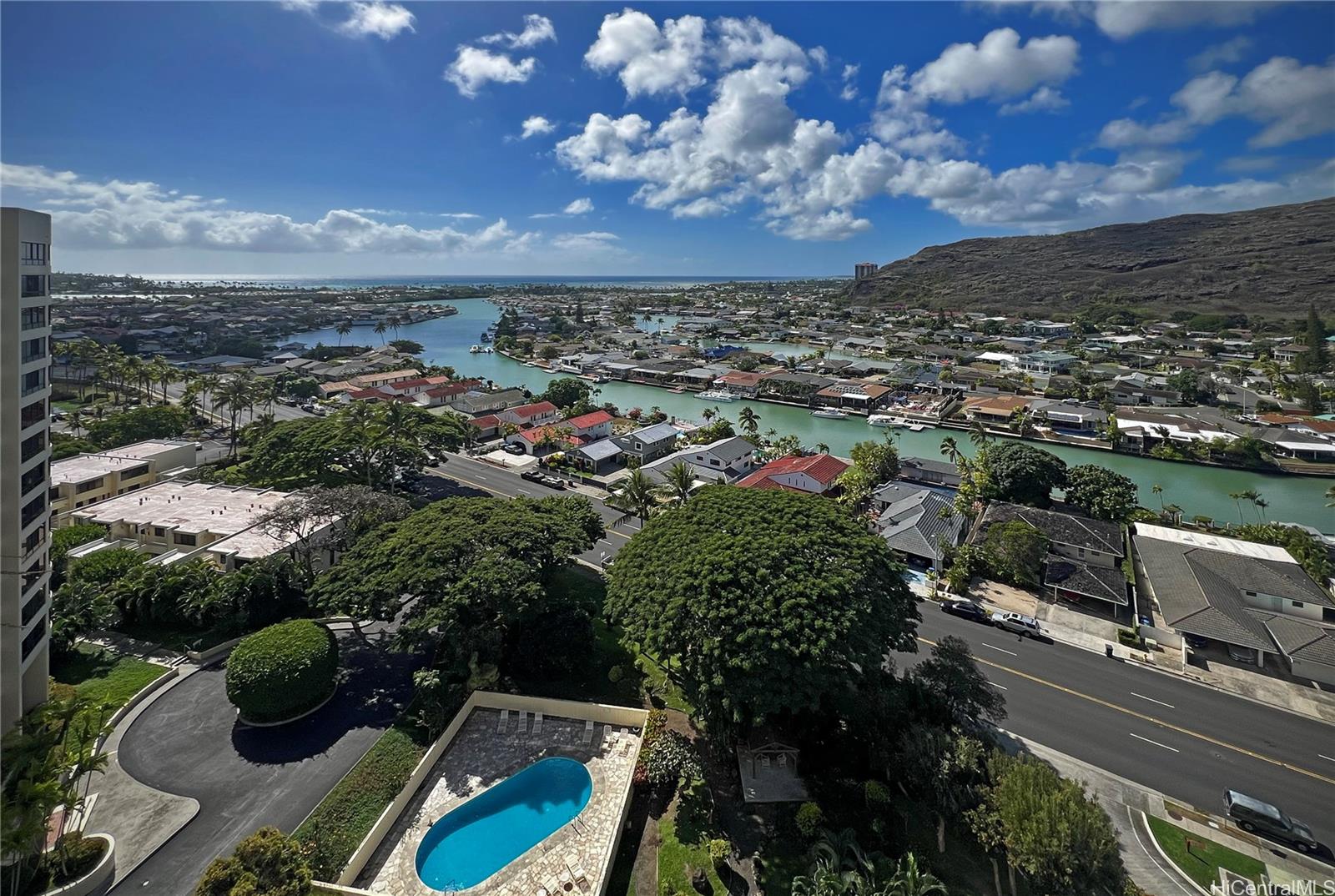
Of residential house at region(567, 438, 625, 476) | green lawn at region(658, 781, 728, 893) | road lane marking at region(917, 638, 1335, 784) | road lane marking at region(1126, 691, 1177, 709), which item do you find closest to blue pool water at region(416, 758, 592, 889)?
green lawn at region(658, 781, 728, 893)

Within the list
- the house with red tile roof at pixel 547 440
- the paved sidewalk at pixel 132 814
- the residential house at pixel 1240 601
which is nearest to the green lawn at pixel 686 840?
the paved sidewalk at pixel 132 814

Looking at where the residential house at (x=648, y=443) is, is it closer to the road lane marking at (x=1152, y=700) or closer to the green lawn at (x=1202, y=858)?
the road lane marking at (x=1152, y=700)

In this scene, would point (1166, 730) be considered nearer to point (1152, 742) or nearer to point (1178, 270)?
point (1152, 742)

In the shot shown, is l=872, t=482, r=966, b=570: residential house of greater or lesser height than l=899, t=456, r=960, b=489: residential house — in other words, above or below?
below

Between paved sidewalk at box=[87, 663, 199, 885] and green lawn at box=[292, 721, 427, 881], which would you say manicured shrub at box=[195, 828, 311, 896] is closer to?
green lawn at box=[292, 721, 427, 881]

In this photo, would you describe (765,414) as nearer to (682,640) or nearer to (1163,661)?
(1163,661)

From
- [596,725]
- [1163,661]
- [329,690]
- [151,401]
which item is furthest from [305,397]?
[1163,661]

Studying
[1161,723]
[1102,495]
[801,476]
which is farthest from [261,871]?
[1102,495]
